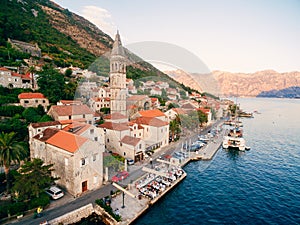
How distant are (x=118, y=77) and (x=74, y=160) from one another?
1705 centimetres

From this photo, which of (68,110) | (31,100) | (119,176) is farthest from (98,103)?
(119,176)

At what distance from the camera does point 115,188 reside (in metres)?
16.1

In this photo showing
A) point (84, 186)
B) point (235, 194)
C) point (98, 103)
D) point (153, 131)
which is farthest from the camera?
point (98, 103)

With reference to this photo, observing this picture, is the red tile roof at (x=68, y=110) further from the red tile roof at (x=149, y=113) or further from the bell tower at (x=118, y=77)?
the red tile roof at (x=149, y=113)

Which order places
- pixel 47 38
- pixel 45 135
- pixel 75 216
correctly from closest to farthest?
pixel 75 216
pixel 45 135
pixel 47 38

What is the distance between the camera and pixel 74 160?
45.5 ft

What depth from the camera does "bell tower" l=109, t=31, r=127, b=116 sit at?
26719mm

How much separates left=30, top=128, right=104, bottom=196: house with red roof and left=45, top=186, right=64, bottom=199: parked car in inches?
27.6

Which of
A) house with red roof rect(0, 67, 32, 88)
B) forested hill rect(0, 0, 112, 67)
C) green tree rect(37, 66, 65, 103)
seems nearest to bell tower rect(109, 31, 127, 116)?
green tree rect(37, 66, 65, 103)

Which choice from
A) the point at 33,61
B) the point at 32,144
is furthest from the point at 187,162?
the point at 33,61

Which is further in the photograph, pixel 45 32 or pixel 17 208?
pixel 45 32

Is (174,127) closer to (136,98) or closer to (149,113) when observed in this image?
(149,113)

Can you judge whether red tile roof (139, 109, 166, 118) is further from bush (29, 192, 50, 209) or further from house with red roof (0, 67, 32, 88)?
house with red roof (0, 67, 32, 88)

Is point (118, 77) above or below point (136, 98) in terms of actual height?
above
